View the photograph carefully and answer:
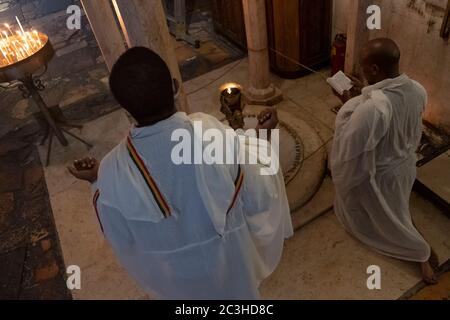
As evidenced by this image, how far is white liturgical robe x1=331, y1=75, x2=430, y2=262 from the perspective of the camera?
2.68 m

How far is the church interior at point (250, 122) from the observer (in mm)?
3510

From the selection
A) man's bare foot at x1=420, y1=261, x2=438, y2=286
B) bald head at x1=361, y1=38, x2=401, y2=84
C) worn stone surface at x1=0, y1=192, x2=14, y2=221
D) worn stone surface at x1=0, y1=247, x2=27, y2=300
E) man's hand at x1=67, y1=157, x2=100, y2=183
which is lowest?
worn stone surface at x1=0, y1=247, x2=27, y2=300

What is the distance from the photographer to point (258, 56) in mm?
5047

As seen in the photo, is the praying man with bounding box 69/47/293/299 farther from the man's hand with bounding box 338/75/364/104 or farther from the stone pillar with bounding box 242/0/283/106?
the stone pillar with bounding box 242/0/283/106

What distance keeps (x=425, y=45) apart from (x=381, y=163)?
7.01 ft

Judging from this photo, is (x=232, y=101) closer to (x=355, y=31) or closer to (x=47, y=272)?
(x=355, y=31)

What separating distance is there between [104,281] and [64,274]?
0.51m

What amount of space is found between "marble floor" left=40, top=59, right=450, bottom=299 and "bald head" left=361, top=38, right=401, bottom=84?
171 cm

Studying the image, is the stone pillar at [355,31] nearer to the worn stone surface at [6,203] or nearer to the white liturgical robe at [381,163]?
the white liturgical robe at [381,163]

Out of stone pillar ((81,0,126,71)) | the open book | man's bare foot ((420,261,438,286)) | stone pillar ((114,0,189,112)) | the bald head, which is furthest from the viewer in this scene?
stone pillar ((81,0,126,71))

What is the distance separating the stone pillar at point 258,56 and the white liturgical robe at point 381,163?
2.18 metres

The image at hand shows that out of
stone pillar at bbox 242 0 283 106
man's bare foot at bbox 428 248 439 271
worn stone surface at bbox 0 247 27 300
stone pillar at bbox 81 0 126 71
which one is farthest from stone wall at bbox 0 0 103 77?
man's bare foot at bbox 428 248 439 271

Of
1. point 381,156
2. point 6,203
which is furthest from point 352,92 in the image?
point 6,203
